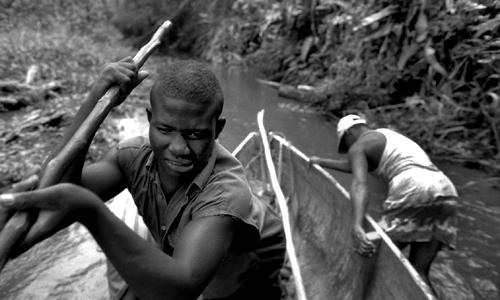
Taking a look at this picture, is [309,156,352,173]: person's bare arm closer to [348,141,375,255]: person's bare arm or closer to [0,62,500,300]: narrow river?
[348,141,375,255]: person's bare arm

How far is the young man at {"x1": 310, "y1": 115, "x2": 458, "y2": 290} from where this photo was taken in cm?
261

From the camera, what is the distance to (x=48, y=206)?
35.5 inches

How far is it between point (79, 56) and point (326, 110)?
21.3 feet

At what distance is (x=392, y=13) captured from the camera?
6.62 m

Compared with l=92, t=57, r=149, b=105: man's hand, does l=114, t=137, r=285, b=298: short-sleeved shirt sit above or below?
below

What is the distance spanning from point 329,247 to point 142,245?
2.14 meters

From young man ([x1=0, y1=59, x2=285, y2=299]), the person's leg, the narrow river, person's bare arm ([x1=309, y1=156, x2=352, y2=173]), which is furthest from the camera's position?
person's bare arm ([x1=309, y1=156, x2=352, y2=173])

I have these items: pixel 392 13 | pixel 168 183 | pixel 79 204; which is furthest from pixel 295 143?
pixel 79 204

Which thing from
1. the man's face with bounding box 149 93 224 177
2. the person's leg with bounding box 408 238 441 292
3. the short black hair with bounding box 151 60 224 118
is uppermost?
the short black hair with bounding box 151 60 224 118

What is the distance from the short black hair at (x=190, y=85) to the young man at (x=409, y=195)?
4.67 feet

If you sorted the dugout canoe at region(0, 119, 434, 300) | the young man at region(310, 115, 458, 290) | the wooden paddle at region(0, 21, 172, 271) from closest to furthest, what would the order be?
the wooden paddle at region(0, 21, 172, 271) → the dugout canoe at region(0, 119, 434, 300) → the young man at region(310, 115, 458, 290)

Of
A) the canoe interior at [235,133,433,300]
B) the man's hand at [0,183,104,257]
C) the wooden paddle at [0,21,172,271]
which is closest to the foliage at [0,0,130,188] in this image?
the wooden paddle at [0,21,172,271]

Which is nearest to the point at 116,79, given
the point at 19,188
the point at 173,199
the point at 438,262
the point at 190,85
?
the point at 190,85

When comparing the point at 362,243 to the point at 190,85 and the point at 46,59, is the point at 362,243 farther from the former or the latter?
the point at 46,59
